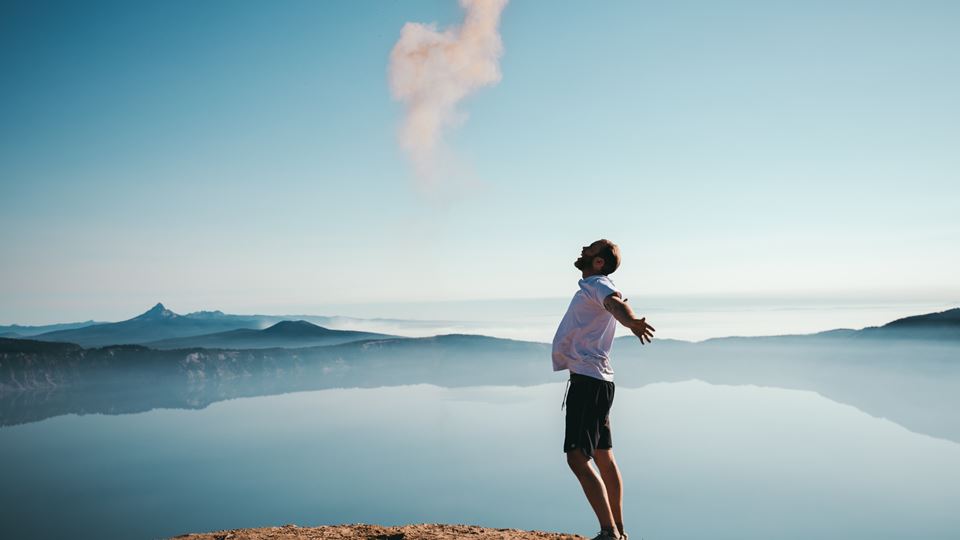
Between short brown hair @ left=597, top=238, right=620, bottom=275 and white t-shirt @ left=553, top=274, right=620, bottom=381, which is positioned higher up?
short brown hair @ left=597, top=238, right=620, bottom=275

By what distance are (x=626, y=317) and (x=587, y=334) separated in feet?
1.80

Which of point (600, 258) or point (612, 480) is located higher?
point (600, 258)

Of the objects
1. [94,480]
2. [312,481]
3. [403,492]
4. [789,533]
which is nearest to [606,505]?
[789,533]

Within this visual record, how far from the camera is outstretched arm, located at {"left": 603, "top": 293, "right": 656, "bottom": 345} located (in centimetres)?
372

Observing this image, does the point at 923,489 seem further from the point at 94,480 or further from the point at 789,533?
the point at 94,480

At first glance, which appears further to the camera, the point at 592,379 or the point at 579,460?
the point at 592,379

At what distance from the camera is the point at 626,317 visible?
378cm

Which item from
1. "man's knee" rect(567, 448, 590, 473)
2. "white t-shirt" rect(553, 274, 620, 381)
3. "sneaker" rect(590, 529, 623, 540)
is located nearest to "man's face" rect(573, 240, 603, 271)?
"white t-shirt" rect(553, 274, 620, 381)

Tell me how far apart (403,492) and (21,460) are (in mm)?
143134

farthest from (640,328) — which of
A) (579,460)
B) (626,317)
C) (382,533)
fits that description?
(382,533)

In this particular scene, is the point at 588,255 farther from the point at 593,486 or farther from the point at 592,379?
the point at 593,486

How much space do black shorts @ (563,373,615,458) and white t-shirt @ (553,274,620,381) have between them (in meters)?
0.08

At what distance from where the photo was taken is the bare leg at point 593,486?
4125mm

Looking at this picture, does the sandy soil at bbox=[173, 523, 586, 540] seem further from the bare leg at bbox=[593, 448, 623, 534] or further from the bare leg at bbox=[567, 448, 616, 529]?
the bare leg at bbox=[567, 448, 616, 529]
